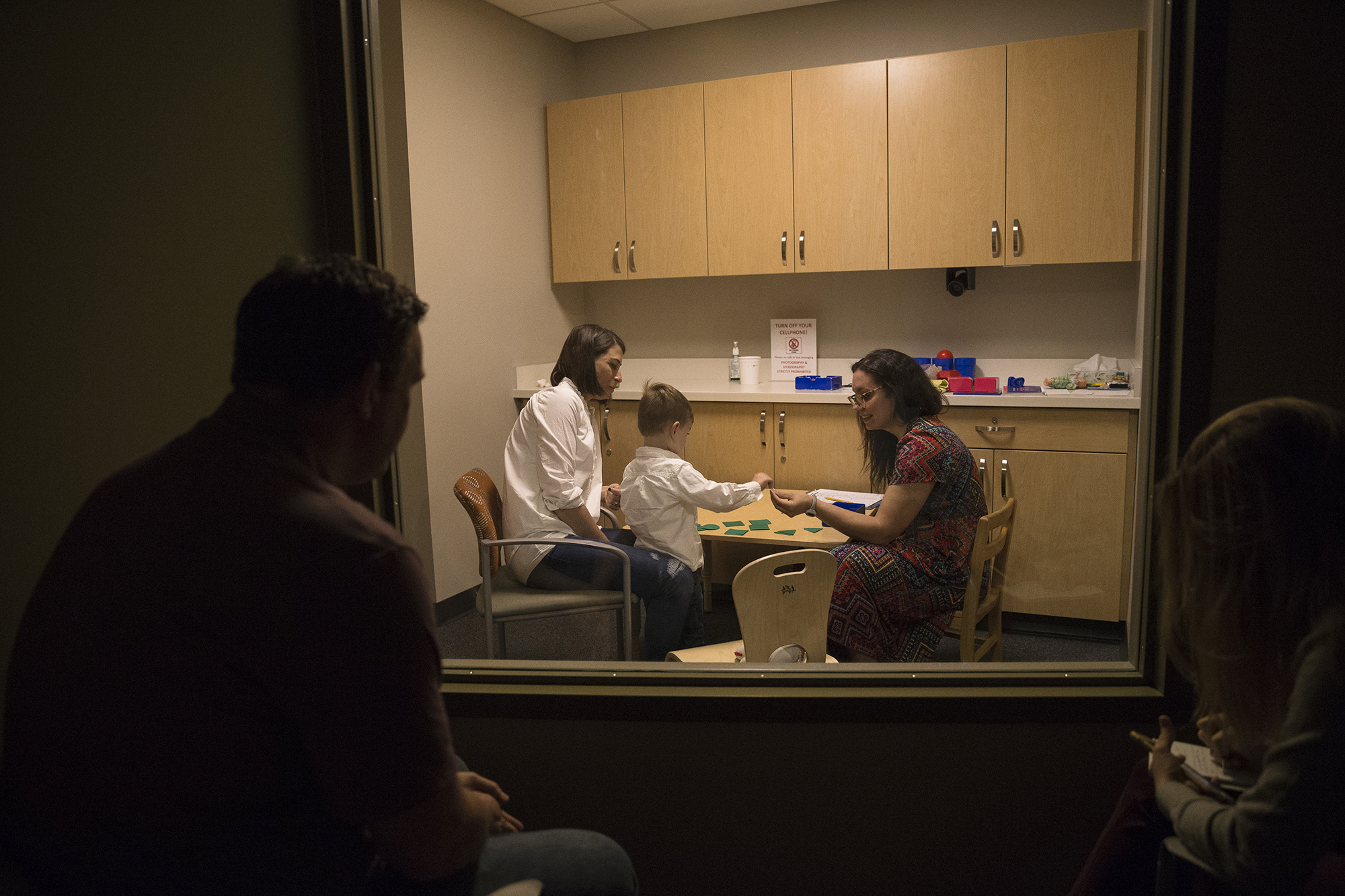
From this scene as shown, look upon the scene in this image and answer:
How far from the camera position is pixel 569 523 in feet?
8.93

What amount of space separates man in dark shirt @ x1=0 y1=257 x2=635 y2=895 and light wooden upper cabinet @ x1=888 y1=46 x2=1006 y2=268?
3.26 metres

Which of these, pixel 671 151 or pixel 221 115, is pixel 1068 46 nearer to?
pixel 671 151

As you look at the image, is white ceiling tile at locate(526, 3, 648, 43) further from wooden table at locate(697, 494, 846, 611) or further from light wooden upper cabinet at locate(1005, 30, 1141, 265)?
wooden table at locate(697, 494, 846, 611)

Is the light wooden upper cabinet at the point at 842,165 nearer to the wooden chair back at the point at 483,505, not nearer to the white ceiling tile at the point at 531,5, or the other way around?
the white ceiling tile at the point at 531,5

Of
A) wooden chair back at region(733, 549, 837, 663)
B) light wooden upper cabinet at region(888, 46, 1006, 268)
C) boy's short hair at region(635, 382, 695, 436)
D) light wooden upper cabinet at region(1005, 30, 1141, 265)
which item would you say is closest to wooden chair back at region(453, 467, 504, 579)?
boy's short hair at region(635, 382, 695, 436)

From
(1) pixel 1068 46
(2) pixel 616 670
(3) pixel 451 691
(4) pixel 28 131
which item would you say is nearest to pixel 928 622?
(2) pixel 616 670

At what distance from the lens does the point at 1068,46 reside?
3.45 metres

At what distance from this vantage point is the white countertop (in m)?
3.39

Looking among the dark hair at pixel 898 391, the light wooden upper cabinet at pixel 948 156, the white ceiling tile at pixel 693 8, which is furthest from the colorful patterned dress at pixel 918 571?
the white ceiling tile at pixel 693 8

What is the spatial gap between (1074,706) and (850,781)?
0.40 meters

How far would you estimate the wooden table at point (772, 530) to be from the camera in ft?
9.24

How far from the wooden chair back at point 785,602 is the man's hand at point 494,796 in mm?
737

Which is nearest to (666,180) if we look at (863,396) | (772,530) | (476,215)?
(476,215)

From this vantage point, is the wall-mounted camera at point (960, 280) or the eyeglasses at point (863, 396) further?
the wall-mounted camera at point (960, 280)
